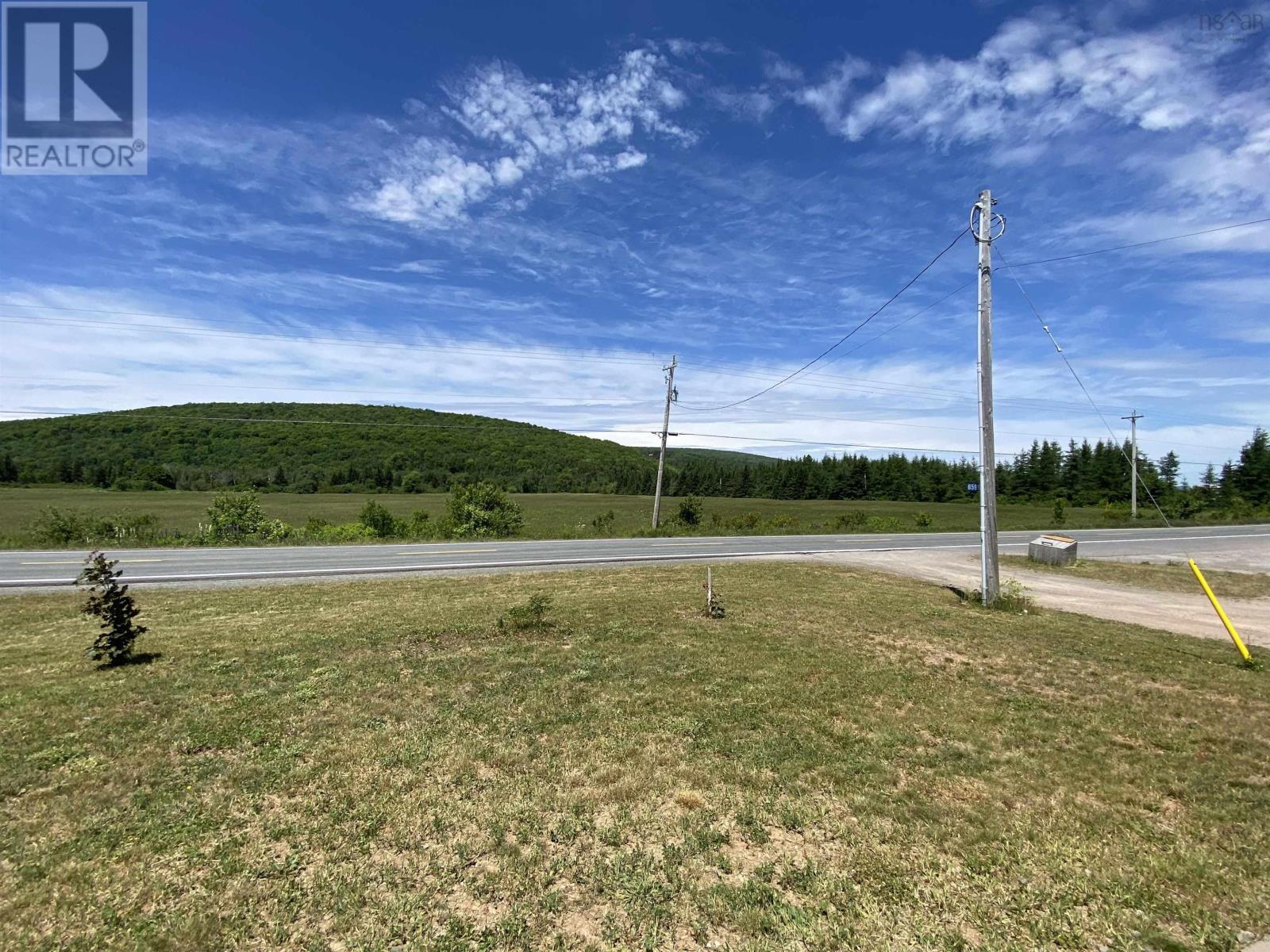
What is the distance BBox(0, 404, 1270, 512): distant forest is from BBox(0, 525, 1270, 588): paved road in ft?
71.4

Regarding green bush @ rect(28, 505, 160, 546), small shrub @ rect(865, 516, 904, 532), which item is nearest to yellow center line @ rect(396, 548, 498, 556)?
green bush @ rect(28, 505, 160, 546)

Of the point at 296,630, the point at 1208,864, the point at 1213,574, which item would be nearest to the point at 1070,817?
the point at 1208,864

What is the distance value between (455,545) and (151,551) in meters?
10.2

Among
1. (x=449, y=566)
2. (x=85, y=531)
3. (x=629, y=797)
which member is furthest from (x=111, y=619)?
(x=85, y=531)

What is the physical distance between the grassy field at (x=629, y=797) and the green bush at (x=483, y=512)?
20.4 m

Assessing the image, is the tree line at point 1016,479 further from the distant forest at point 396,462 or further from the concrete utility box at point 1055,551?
the concrete utility box at point 1055,551

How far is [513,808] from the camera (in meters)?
3.96

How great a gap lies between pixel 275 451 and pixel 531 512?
30190 millimetres

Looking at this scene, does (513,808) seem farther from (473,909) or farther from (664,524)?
(664,524)

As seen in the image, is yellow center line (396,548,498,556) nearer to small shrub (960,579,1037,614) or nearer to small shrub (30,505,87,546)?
small shrub (30,505,87,546)

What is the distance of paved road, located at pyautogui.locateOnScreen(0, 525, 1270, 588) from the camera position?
14.8 metres

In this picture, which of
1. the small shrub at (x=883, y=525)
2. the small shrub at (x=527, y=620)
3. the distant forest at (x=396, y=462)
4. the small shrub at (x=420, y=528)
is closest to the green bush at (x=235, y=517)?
the small shrub at (x=420, y=528)

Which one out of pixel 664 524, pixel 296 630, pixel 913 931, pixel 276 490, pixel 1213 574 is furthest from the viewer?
pixel 276 490

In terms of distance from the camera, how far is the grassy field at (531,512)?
112 ft
